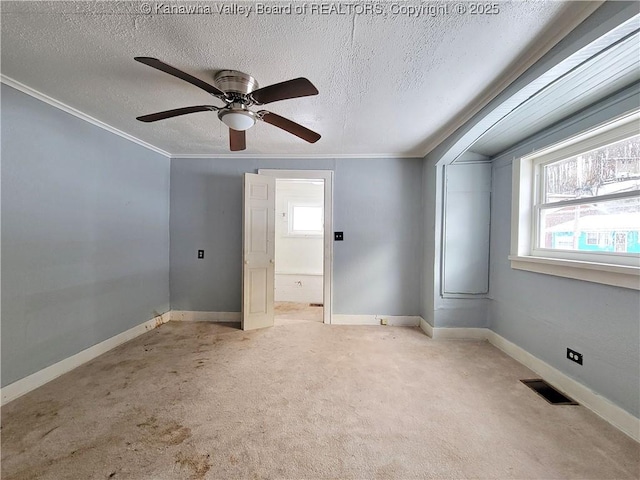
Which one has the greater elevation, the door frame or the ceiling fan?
the ceiling fan

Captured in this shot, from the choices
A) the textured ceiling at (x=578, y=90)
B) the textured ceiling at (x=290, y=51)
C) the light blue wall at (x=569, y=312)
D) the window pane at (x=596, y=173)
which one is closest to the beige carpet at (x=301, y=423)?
the light blue wall at (x=569, y=312)

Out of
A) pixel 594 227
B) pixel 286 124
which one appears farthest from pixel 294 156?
pixel 594 227

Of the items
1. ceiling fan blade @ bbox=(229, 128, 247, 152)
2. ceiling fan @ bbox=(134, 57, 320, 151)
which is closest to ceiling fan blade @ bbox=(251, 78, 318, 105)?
ceiling fan @ bbox=(134, 57, 320, 151)

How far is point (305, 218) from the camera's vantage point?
5.10m

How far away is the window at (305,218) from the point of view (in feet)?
16.6

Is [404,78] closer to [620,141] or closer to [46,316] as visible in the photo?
[620,141]

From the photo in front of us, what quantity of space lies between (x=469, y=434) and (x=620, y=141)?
2.19 meters

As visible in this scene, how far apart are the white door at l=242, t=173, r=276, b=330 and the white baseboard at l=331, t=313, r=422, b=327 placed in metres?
0.92

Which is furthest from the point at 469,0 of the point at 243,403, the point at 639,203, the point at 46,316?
the point at 46,316

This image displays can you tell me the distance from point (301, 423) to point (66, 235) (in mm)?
2452

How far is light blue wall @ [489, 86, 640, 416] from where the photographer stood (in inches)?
60.2

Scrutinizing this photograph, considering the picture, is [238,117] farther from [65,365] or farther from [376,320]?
[376,320]

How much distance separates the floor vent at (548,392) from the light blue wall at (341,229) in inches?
A: 54.5

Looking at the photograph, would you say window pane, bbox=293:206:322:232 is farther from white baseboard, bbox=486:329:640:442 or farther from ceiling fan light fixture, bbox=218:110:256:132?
white baseboard, bbox=486:329:640:442
